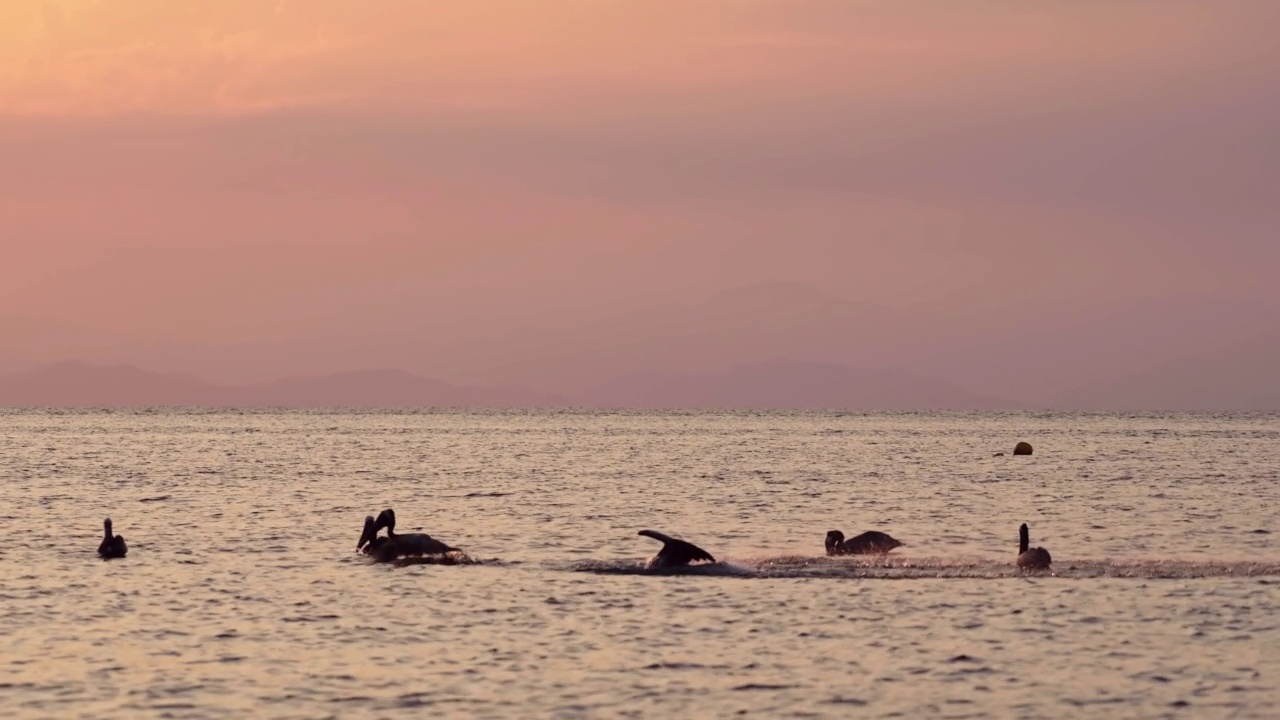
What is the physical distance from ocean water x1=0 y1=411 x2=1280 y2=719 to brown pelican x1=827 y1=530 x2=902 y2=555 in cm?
80

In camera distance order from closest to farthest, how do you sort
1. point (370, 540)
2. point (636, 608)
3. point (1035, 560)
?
point (636, 608) < point (1035, 560) < point (370, 540)

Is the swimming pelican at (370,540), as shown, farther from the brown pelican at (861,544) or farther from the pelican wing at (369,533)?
the brown pelican at (861,544)

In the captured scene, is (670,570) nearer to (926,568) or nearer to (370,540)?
(926,568)

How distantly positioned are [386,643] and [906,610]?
9172 mm

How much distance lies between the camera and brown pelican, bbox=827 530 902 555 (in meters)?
38.3

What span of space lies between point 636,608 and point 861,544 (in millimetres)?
10548

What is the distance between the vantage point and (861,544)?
38375 mm

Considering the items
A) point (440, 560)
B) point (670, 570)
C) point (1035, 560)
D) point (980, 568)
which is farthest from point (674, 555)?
point (1035, 560)

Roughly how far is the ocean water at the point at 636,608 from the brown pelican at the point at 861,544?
2.63 feet

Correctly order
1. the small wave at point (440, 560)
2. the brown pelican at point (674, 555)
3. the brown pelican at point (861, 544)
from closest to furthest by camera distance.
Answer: the brown pelican at point (674, 555) → the small wave at point (440, 560) → the brown pelican at point (861, 544)

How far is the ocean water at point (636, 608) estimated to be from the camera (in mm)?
21500

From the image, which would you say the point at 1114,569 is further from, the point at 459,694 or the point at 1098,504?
the point at 1098,504

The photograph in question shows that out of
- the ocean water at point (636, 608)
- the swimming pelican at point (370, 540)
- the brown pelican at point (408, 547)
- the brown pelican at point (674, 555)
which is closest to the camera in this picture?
the ocean water at point (636, 608)

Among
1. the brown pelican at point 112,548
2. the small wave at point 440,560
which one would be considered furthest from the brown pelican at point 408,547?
the brown pelican at point 112,548
